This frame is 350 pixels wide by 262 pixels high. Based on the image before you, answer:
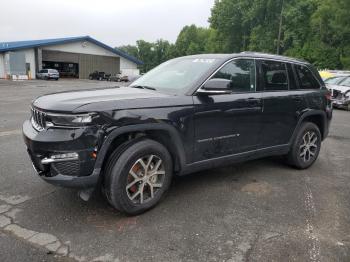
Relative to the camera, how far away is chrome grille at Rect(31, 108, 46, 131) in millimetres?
3271

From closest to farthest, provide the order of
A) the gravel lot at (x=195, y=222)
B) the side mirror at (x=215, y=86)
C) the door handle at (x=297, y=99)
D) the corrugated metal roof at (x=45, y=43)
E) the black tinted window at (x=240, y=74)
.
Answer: the gravel lot at (x=195, y=222) → the side mirror at (x=215, y=86) → the black tinted window at (x=240, y=74) → the door handle at (x=297, y=99) → the corrugated metal roof at (x=45, y=43)

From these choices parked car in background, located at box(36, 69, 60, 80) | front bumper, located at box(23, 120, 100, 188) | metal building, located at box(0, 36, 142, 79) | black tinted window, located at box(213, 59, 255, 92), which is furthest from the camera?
metal building, located at box(0, 36, 142, 79)

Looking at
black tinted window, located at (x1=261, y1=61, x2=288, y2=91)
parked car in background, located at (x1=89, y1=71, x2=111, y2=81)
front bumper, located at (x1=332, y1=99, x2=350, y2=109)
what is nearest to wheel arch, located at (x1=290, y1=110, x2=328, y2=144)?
black tinted window, located at (x1=261, y1=61, x2=288, y2=91)

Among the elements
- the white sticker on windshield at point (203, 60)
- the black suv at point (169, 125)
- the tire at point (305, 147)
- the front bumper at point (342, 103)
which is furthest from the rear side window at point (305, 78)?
the front bumper at point (342, 103)

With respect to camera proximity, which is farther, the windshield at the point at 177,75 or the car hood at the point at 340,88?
the car hood at the point at 340,88

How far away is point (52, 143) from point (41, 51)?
157 ft

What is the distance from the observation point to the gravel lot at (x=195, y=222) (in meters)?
2.92

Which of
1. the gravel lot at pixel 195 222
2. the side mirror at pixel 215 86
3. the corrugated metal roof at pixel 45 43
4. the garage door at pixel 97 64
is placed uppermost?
the corrugated metal roof at pixel 45 43

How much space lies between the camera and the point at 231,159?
4.26 metres

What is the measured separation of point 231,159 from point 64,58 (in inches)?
1961

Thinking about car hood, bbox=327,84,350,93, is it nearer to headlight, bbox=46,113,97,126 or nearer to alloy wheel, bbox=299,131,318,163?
alloy wheel, bbox=299,131,318,163

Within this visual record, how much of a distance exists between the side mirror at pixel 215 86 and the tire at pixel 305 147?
1.98 m

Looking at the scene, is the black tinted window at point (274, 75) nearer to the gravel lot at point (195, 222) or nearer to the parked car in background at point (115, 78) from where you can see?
the gravel lot at point (195, 222)

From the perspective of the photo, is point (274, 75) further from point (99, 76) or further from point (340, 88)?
point (99, 76)
